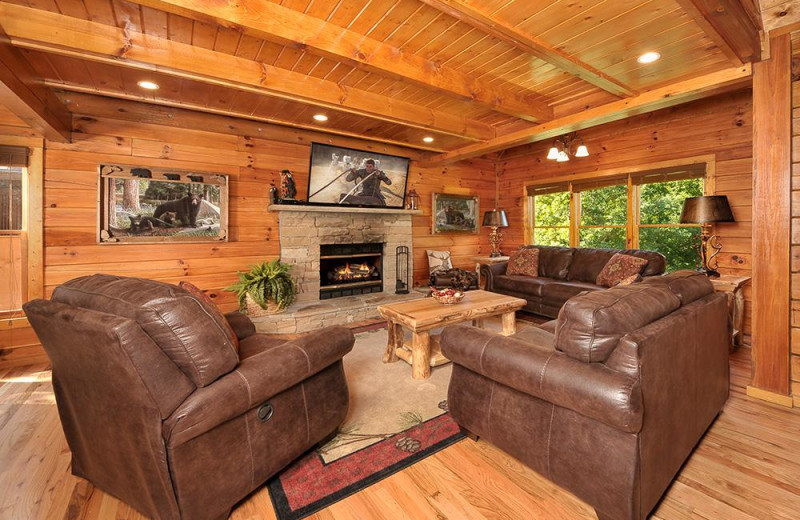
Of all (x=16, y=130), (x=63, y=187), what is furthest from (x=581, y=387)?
(x=16, y=130)

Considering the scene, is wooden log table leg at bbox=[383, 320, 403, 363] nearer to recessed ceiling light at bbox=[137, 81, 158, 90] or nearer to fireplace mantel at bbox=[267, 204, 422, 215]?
fireplace mantel at bbox=[267, 204, 422, 215]

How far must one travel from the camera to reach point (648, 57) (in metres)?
2.57

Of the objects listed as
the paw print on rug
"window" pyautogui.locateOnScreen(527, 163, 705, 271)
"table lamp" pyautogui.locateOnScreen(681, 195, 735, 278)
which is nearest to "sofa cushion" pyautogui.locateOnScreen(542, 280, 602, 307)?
"table lamp" pyautogui.locateOnScreen(681, 195, 735, 278)

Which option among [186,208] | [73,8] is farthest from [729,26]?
[186,208]

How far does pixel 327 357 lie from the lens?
1.72 m

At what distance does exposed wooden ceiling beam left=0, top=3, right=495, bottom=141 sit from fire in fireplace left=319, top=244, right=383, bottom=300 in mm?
2008

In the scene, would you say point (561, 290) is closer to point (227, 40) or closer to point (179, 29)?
point (227, 40)

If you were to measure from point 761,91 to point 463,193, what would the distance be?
13.2 ft

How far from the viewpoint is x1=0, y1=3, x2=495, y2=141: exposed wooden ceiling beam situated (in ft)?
A: 6.64

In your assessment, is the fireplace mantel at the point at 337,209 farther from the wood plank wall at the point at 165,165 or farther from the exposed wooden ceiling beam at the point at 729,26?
the exposed wooden ceiling beam at the point at 729,26

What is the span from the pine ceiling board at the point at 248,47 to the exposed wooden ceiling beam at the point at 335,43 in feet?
1.46

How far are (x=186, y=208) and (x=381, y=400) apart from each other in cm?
304

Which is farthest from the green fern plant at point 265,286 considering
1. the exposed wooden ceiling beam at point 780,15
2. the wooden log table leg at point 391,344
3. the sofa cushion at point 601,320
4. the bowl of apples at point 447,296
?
the exposed wooden ceiling beam at point 780,15

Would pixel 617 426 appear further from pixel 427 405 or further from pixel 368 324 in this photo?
pixel 368 324
